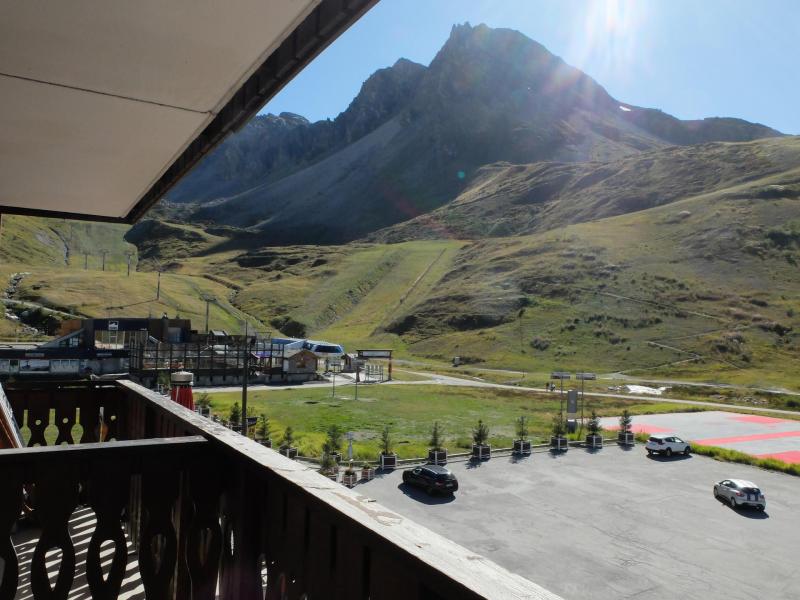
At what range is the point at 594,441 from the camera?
2736 centimetres

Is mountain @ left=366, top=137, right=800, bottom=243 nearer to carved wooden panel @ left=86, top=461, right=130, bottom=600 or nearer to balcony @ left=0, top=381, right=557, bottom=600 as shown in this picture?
balcony @ left=0, top=381, right=557, bottom=600

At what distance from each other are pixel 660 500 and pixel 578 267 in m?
75.3

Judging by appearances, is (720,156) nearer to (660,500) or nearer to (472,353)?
(472,353)

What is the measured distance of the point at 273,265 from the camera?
14500 cm

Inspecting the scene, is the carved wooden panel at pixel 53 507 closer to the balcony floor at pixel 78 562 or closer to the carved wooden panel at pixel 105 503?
the carved wooden panel at pixel 105 503

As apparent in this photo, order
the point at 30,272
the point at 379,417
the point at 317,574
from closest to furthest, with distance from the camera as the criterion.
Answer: the point at 317,574
the point at 379,417
the point at 30,272

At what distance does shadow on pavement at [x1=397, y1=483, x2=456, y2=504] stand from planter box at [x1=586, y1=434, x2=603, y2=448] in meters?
11.6

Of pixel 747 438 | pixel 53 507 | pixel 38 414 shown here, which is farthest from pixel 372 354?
pixel 53 507

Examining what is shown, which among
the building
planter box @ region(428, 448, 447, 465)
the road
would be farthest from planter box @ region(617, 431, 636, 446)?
the building

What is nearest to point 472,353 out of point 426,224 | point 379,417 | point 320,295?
point 379,417

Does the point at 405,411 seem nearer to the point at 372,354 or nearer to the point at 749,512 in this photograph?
the point at 372,354

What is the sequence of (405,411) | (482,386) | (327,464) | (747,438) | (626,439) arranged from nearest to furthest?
(327,464) → (626,439) → (747,438) → (405,411) → (482,386)

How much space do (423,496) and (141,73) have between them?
670 inches

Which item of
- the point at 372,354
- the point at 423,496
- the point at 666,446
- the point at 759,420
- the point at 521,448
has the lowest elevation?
the point at 759,420
